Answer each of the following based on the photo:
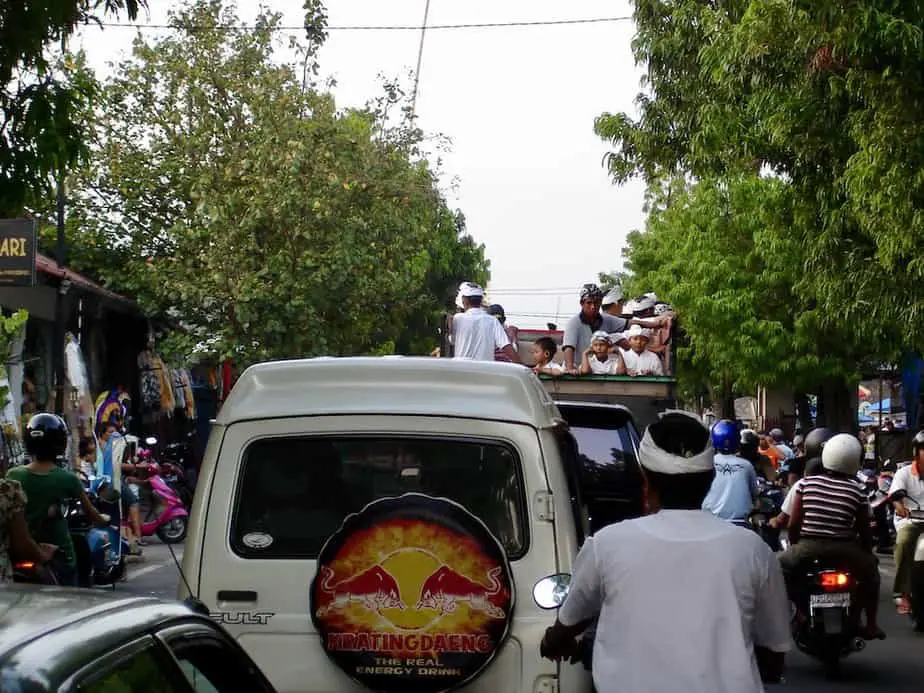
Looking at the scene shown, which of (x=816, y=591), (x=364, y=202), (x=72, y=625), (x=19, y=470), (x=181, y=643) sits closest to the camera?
(x=72, y=625)

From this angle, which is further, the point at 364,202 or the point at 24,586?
the point at 364,202

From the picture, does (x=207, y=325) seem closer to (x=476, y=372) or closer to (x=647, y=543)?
(x=476, y=372)

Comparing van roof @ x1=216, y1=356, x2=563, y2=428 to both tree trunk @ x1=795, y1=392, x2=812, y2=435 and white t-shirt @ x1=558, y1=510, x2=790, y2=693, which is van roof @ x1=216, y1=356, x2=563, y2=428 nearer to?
white t-shirt @ x1=558, y1=510, x2=790, y2=693

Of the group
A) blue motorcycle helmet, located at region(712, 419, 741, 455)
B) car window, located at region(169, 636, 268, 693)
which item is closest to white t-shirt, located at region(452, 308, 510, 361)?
blue motorcycle helmet, located at region(712, 419, 741, 455)

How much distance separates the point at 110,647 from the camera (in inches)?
113

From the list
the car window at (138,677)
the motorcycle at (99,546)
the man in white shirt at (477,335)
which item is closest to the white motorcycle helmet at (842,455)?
the man in white shirt at (477,335)

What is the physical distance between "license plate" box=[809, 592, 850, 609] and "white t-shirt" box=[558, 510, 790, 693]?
6.96 metres

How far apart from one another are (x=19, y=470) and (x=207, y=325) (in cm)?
2366

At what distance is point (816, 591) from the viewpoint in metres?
11.2

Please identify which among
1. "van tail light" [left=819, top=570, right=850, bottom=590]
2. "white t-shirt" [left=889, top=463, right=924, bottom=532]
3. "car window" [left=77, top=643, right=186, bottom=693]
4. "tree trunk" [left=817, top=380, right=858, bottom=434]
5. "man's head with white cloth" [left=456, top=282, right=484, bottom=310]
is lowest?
"tree trunk" [left=817, top=380, right=858, bottom=434]

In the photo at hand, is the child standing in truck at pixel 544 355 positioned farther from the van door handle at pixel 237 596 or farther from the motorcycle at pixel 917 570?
the van door handle at pixel 237 596

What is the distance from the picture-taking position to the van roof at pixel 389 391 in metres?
6.49

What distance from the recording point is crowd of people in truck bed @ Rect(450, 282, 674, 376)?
589 inches

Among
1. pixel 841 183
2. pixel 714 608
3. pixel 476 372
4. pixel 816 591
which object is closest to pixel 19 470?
pixel 476 372
